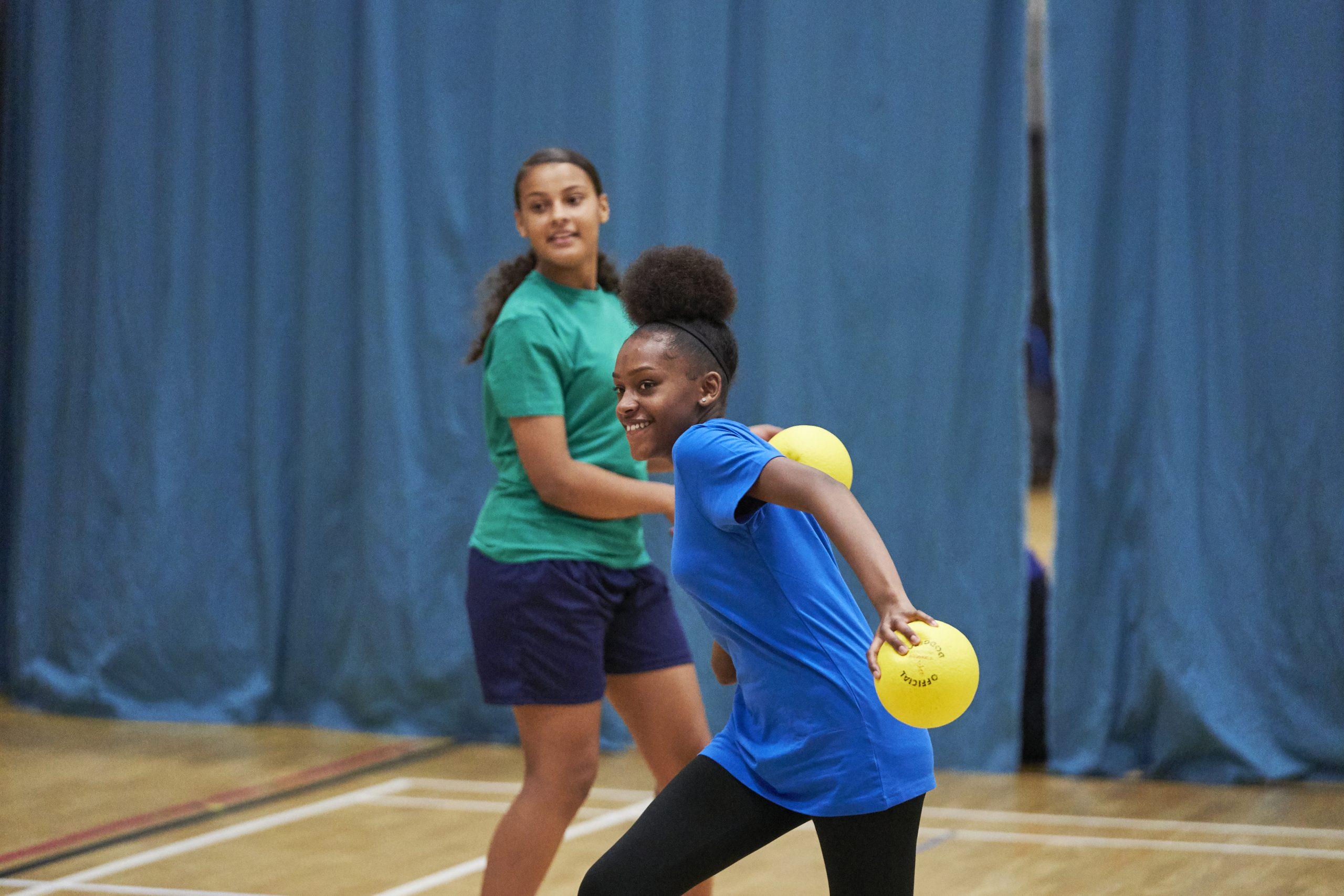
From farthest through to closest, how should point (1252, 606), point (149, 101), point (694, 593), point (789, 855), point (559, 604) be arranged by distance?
point (149, 101)
point (1252, 606)
point (789, 855)
point (559, 604)
point (694, 593)

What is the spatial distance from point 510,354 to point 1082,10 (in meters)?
2.74

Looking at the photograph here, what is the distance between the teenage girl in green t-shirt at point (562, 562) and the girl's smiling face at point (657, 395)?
22.2 inches

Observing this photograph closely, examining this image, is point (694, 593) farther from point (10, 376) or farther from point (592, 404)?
point (10, 376)

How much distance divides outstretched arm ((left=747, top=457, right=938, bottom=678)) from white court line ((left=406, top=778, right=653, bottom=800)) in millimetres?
2841

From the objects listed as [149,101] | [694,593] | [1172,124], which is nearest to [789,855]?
[694,593]

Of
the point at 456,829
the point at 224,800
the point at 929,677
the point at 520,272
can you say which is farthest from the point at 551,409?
the point at 224,800

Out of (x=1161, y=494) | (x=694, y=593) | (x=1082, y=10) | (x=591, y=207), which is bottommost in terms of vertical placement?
(x=1161, y=494)

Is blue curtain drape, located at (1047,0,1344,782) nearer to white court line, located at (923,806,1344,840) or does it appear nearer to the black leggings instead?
white court line, located at (923,806,1344,840)

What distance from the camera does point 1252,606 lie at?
4.55 m

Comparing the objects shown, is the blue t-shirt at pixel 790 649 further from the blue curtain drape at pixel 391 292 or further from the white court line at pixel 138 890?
the blue curtain drape at pixel 391 292

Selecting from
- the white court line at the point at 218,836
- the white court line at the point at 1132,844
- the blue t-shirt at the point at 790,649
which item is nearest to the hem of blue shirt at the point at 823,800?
the blue t-shirt at the point at 790,649

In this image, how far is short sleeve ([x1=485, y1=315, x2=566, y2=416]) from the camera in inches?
107

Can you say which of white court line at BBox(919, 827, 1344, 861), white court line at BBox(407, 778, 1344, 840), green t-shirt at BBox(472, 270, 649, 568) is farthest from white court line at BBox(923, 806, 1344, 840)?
green t-shirt at BBox(472, 270, 649, 568)

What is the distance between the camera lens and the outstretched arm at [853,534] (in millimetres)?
1639
